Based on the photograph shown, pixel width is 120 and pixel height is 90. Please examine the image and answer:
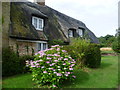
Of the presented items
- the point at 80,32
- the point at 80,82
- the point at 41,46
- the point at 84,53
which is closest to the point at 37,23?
the point at 41,46

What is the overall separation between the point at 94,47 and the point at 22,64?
6.73 meters

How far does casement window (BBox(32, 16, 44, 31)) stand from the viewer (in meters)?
15.1

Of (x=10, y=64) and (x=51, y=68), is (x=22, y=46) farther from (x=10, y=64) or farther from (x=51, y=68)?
(x=51, y=68)

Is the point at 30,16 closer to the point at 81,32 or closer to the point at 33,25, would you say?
the point at 33,25

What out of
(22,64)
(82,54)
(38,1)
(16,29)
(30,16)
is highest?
(38,1)

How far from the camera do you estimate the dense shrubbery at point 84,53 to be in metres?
10.7

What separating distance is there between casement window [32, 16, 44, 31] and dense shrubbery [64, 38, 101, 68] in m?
5.67

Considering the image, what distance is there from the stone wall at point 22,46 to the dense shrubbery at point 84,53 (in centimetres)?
416

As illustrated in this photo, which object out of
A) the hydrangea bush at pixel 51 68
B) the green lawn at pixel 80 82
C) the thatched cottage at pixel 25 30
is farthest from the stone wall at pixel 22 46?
the hydrangea bush at pixel 51 68

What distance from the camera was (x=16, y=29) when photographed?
1166cm

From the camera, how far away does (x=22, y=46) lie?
41.0 ft

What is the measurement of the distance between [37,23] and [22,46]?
430 centimetres

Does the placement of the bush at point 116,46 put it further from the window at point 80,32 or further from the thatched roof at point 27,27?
the thatched roof at point 27,27

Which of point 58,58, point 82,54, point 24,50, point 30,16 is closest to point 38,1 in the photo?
point 30,16
